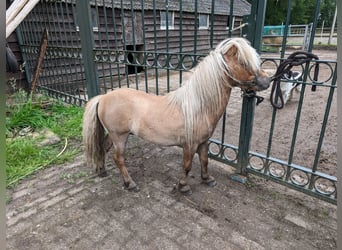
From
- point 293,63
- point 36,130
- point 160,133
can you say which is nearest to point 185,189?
point 160,133

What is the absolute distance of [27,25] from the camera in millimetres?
4809

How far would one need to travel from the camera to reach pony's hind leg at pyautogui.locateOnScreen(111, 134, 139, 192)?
2342mm

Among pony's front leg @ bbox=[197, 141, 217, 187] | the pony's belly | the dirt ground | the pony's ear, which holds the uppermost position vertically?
the pony's ear

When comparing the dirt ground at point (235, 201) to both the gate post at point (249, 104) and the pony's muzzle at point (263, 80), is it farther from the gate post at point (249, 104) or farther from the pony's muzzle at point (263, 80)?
the pony's muzzle at point (263, 80)

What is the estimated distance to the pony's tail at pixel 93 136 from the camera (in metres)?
2.42

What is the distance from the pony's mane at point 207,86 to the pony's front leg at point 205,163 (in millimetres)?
331

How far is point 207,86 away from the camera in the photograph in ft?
6.45

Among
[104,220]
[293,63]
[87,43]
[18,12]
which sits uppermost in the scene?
[18,12]

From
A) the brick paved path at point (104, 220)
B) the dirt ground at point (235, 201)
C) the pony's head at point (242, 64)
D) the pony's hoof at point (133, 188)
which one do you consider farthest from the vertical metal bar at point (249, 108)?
the pony's hoof at point (133, 188)

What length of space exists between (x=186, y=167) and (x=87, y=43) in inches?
96.1

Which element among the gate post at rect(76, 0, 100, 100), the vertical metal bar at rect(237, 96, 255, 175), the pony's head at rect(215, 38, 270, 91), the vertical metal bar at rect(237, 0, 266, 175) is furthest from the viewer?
the gate post at rect(76, 0, 100, 100)

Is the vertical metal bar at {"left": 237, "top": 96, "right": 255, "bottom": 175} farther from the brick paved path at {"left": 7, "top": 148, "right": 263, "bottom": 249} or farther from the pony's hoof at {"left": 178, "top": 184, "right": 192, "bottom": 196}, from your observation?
the brick paved path at {"left": 7, "top": 148, "right": 263, "bottom": 249}

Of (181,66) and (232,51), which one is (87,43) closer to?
(181,66)

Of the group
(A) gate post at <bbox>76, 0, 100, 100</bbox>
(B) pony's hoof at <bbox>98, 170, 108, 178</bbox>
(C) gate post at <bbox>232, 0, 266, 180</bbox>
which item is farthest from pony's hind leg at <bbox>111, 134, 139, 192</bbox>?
(A) gate post at <bbox>76, 0, 100, 100</bbox>
